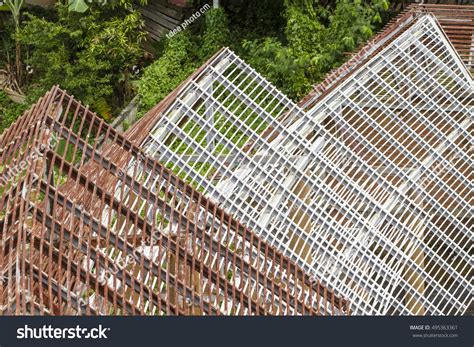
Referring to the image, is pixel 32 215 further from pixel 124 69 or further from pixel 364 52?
pixel 124 69

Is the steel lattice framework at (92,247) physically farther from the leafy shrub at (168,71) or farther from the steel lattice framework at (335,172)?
the leafy shrub at (168,71)

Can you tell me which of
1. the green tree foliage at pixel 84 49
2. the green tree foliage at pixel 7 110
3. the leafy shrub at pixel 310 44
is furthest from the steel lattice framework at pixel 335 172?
the green tree foliage at pixel 7 110

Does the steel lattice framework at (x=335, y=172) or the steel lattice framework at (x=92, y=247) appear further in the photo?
the steel lattice framework at (x=335, y=172)

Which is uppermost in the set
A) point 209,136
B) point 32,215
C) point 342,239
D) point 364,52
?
point 364,52

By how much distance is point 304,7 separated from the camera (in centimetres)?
1585

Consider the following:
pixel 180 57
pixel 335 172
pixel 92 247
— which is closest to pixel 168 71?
pixel 180 57

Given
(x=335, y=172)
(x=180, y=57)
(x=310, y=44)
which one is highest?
(x=310, y=44)

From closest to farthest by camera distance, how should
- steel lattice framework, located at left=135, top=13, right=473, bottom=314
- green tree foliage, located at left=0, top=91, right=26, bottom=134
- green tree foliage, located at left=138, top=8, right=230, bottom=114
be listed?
steel lattice framework, located at left=135, top=13, right=473, bottom=314
green tree foliage, located at left=138, top=8, right=230, bottom=114
green tree foliage, located at left=0, top=91, right=26, bottom=134

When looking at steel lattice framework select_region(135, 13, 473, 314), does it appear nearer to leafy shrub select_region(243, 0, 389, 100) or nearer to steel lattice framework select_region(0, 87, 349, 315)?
steel lattice framework select_region(0, 87, 349, 315)

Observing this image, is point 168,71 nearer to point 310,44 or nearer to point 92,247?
point 310,44

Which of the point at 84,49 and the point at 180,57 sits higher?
the point at 180,57

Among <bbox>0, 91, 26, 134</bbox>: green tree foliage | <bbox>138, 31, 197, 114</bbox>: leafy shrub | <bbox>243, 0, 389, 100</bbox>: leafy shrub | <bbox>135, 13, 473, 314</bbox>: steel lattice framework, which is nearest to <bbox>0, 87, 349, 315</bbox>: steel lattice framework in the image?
<bbox>135, 13, 473, 314</bbox>: steel lattice framework

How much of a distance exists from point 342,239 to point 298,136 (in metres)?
0.95

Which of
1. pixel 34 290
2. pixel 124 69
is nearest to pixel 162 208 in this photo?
pixel 34 290
